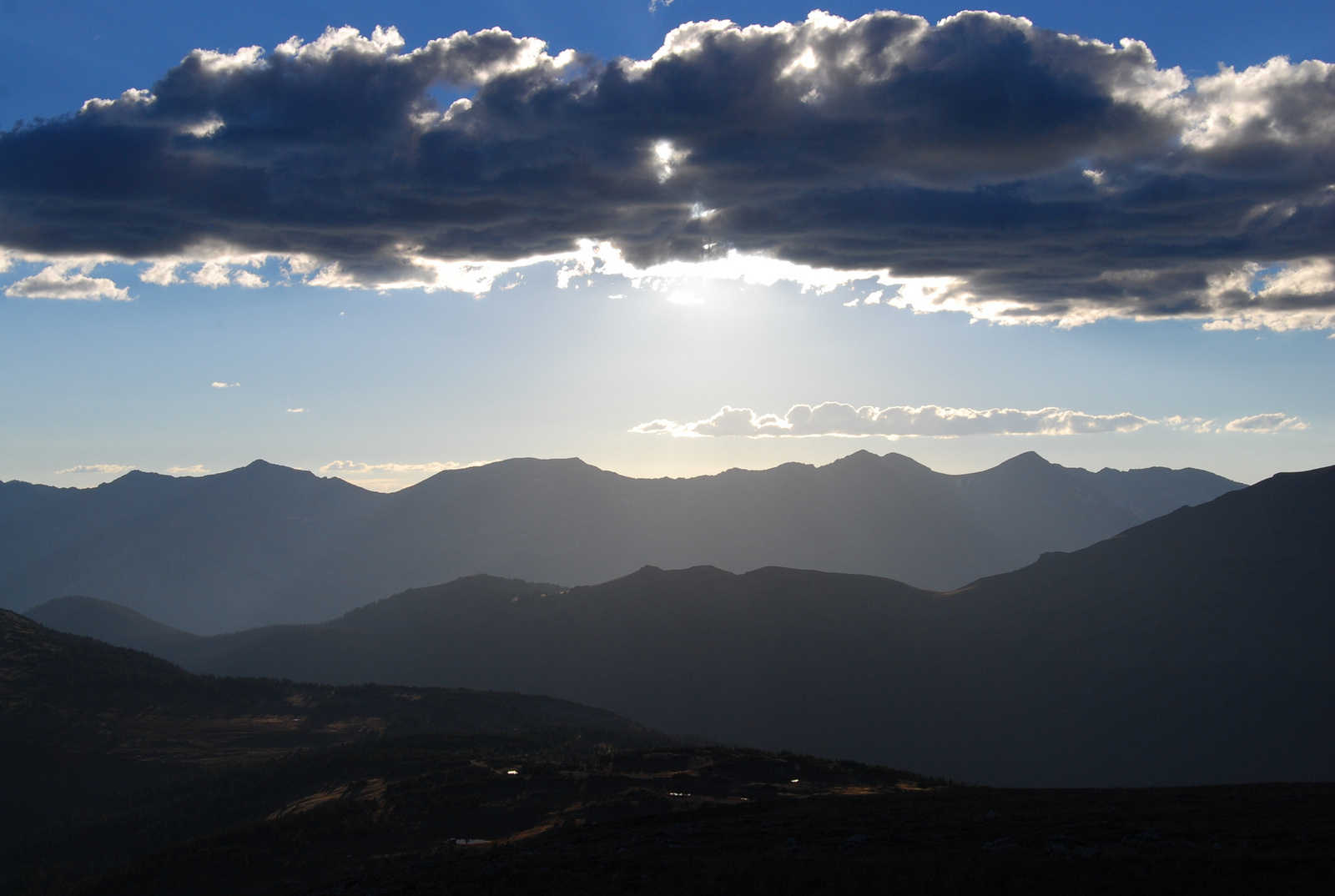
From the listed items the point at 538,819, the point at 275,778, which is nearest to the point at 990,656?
the point at 538,819

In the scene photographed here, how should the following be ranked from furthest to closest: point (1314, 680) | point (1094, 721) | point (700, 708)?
point (700, 708)
point (1094, 721)
point (1314, 680)

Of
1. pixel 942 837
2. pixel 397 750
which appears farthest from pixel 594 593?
pixel 942 837

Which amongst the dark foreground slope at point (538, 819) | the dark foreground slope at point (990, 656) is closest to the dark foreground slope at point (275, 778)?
the dark foreground slope at point (538, 819)

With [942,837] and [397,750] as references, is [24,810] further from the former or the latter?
[942,837]

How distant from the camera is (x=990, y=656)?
86.6 meters

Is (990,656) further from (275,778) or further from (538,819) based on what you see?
(275,778)

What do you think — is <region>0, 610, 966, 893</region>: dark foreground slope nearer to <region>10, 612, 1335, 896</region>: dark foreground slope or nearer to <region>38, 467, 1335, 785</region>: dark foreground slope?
<region>10, 612, 1335, 896</region>: dark foreground slope

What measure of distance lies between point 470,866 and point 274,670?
107963mm

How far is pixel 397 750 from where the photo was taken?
40.9 metres

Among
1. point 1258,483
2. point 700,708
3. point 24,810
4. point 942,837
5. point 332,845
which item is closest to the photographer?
point 942,837

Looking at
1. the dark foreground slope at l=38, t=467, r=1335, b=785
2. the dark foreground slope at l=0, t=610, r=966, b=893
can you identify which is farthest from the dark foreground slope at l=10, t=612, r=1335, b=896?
the dark foreground slope at l=38, t=467, r=1335, b=785

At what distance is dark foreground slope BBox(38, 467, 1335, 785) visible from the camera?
68.6 m

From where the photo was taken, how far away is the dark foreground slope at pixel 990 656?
6862cm

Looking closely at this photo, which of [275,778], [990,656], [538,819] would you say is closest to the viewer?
[538,819]
